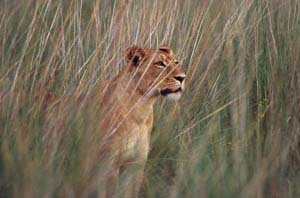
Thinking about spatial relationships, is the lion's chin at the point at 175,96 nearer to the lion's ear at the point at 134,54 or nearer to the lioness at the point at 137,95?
the lioness at the point at 137,95

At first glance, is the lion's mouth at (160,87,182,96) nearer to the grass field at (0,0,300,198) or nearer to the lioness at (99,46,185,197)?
the lioness at (99,46,185,197)

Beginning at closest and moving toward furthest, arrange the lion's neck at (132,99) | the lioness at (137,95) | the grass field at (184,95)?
1. the grass field at (184,95)
2. the lioness at (137,95)
3. the lion's neck at (132,99)

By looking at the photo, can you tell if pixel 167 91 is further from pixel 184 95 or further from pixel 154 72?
pixel 184 95

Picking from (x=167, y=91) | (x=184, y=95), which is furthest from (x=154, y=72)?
(x=184, y=95)

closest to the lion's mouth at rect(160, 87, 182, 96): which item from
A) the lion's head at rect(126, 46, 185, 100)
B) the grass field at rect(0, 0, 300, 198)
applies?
the lion's head at rect(126, 46, 185, 100)

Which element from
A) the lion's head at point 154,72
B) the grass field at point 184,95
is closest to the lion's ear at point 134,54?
the lion's head at point 154,72

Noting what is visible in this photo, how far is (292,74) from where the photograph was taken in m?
4.57

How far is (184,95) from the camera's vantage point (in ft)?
14.9

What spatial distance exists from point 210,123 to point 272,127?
31 centimetres

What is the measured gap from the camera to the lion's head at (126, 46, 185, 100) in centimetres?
406

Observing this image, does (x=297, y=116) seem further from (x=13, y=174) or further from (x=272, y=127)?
(x=13, y=174)

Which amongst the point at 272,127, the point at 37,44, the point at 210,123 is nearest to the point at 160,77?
the point at 210,123

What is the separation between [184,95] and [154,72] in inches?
Result: 18.1

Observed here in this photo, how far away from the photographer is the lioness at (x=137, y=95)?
3871 mm
